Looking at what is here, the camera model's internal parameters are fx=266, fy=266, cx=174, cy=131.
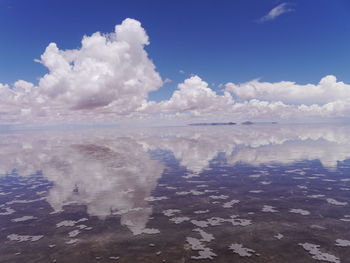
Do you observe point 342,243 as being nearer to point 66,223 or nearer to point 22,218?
point 66,223

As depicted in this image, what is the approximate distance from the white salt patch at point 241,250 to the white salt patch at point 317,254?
4187mm

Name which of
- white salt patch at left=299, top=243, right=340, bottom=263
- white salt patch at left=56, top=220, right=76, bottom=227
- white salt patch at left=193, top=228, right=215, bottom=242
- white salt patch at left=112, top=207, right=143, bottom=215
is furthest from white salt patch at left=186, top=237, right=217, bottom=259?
white salt patch at left=56, top=220, right=76, bottom=227

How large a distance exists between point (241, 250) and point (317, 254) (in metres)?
5.39

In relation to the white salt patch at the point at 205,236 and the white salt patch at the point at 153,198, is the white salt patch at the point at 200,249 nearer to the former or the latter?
the white salt patch at the point at 205,236

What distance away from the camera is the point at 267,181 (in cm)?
4162

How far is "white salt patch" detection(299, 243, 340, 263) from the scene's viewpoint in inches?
737

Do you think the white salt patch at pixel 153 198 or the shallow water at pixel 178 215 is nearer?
the shallow water at pixel 178 215

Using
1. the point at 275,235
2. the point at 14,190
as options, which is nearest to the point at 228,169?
the point at 275,235

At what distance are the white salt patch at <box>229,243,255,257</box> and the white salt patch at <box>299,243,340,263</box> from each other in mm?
4187

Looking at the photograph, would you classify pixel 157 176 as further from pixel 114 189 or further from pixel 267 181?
pixel 267 181

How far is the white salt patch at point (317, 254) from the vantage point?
737 inches

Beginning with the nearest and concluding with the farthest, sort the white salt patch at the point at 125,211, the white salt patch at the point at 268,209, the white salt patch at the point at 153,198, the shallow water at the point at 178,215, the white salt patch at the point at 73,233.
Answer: the shallow water at the point at 178,215 → the white salt patch at the point at 73,233 → the white salt patch at the point at 268,209 → the white salt patch at the point at 125,211 → the white salt patch at the point at 153,198

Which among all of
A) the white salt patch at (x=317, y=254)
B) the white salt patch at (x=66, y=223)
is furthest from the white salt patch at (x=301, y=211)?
the white salt patch at (x=66, y=223)

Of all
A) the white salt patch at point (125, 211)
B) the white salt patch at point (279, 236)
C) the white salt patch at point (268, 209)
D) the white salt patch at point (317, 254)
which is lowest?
the white salt patch at point (268, 209)
